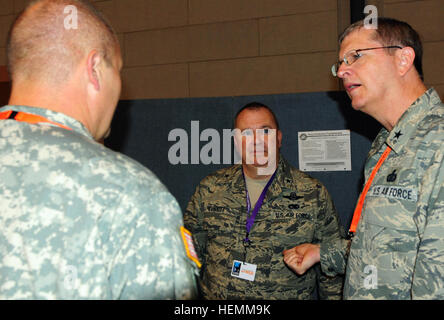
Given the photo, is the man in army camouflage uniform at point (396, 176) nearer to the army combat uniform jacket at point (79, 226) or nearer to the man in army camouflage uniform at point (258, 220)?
the man in army camouflage uniform at point (258, 220)

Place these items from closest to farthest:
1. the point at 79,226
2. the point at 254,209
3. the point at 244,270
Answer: the point at 79,226 → the point at 244,270 → the point at 254,209

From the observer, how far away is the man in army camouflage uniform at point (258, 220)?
2152mm

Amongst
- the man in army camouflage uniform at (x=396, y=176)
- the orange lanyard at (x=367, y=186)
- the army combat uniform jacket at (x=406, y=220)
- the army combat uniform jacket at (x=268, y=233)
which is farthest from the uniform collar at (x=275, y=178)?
the army combat uniform jacket at (x=406, y=220)

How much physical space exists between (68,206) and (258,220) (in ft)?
5.28

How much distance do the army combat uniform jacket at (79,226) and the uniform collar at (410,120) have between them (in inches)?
37.7

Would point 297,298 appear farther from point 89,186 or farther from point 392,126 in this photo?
point 89,186

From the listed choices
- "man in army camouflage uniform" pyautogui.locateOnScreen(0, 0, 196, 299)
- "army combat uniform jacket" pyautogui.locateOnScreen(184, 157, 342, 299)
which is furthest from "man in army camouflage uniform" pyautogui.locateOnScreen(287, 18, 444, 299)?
"man in army camouflage uniform" pyautogui.locateOnScreen(0, 0, 196, 299)

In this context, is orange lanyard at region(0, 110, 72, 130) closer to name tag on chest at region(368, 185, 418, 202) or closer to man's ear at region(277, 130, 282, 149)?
name tag on chest at region(368, 185, 418, 202)

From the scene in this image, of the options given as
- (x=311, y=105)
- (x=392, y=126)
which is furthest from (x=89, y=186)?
(x=311, y=105)

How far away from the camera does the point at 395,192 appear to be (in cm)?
131

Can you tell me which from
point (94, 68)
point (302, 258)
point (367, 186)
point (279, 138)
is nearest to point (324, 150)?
point (279, 138)

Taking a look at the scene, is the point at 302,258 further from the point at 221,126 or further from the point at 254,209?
the point at 221,126

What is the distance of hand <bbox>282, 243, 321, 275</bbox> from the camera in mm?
1877

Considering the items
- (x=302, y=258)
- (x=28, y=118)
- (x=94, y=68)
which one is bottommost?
(x=302, y=258)
